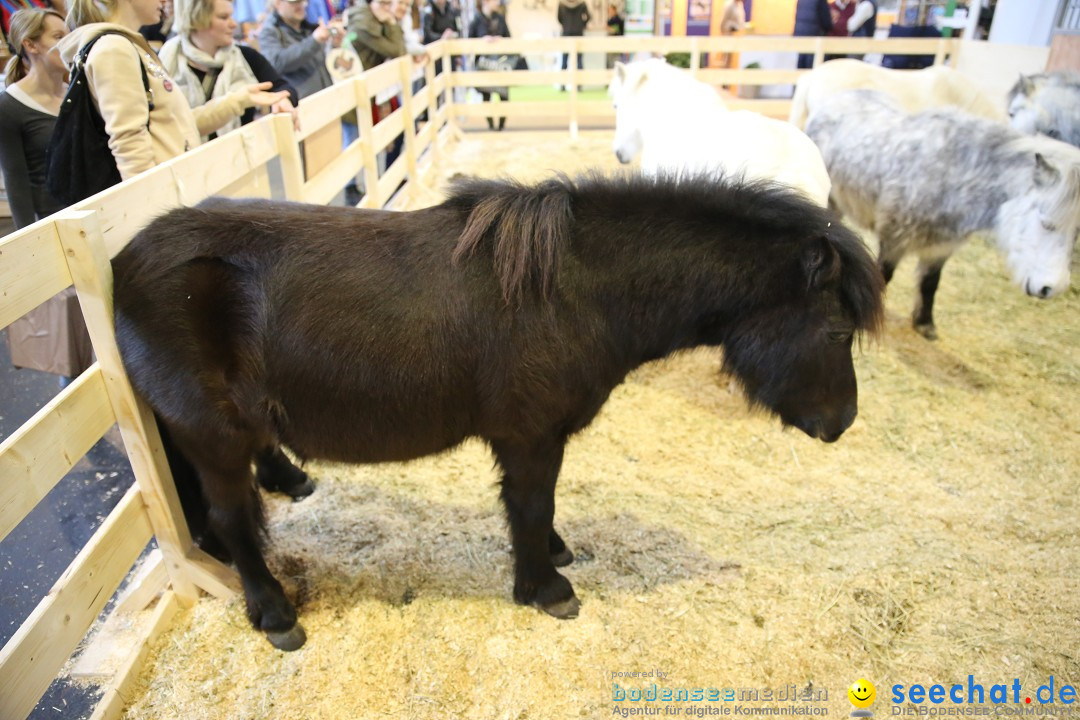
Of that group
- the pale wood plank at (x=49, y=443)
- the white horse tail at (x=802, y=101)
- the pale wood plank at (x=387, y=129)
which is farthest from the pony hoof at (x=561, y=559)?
the white horse tail at (x=802, y=101)

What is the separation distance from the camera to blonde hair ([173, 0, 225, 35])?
2.74m

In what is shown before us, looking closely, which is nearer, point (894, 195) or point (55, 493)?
point (55, 493)

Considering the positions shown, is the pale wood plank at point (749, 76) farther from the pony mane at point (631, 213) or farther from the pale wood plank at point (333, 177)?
the pony mane at point (631, 213)

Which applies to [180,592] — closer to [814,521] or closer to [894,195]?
[814,521]

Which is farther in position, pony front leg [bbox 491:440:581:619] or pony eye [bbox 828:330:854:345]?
pony front leg [bbox 491:440:581:619]

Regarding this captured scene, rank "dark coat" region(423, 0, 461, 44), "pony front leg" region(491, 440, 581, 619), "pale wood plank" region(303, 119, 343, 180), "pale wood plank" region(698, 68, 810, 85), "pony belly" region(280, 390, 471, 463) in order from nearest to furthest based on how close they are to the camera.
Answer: "pony belly" region(280, 390, 471, 463) → "pony front leg" region(491, 440, 581, 619) → "pale wood plank" region(303, 119, 343, 180) → "dark coat" region(423, 0, 461, 44) → "pale wood plank" region(698, 68, 810, 85)

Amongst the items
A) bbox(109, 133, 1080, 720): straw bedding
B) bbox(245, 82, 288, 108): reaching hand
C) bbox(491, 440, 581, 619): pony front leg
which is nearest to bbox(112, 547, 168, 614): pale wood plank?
bbox(109, 133, 1080, 720): straw bedding

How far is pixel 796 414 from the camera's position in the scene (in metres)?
2.02

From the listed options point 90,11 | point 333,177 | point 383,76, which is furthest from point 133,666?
point 383,76

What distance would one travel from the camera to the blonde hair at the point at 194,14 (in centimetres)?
274

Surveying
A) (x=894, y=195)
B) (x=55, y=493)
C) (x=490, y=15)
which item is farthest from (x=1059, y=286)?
(x=490, y=15)

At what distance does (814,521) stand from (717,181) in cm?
157

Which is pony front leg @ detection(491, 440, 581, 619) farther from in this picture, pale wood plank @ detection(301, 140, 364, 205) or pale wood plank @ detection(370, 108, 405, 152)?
pale wood plank @ detection(370, 108, 405, 152)

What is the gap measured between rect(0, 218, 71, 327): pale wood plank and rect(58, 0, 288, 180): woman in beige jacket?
696 millimetres
